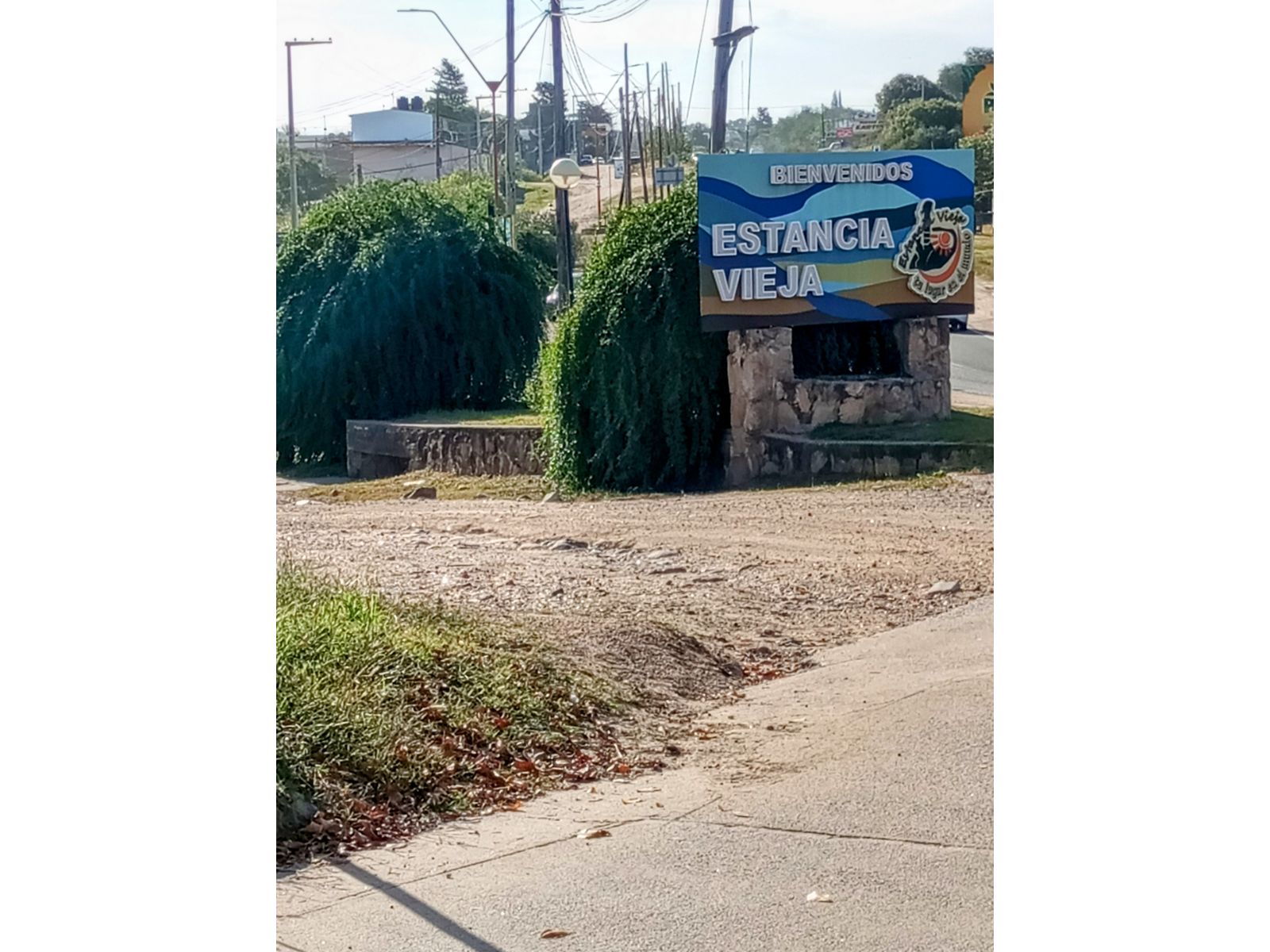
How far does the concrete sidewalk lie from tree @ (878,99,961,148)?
6.96 feet

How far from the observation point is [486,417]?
891cm

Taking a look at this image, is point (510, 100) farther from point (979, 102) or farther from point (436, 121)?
point (979, 102)

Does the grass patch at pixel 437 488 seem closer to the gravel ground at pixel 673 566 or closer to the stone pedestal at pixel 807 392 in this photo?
the gravel ground at pixel 673 566

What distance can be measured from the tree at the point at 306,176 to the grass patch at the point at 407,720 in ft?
4.91

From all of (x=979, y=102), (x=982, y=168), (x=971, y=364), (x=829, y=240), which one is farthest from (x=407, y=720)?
(x=971, y=364)

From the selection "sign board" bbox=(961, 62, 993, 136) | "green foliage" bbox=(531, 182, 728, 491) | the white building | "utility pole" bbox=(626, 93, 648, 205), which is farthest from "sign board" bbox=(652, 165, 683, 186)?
"sign board" bbox=(961, 62, 993, 136)

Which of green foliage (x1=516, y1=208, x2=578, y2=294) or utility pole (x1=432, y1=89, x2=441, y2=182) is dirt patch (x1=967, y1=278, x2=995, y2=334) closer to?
green foliage (x1=516, y1=208, x2=578, y2=294)

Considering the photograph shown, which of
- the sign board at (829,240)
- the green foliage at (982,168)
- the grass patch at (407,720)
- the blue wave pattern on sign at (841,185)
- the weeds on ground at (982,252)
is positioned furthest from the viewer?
the weeds on ground at (982,252)

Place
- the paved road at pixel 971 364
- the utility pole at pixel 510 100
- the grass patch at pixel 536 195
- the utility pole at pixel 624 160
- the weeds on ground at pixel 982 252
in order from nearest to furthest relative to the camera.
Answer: the utility pole at pixel 510 100, the utility pole at pixel 624 160, the grass patch at pixel 536 195, the weeds on ground at pixel 982 252, the paved road at pixel 971 364

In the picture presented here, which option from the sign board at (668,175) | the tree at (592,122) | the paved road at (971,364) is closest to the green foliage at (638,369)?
the sign board at (668,175)

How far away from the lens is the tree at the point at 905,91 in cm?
474

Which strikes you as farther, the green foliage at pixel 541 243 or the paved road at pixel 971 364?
the green foliage at pixel 541 243

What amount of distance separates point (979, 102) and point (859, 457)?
467 centimetres

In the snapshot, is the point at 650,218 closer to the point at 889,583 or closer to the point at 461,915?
the point at 889,583
